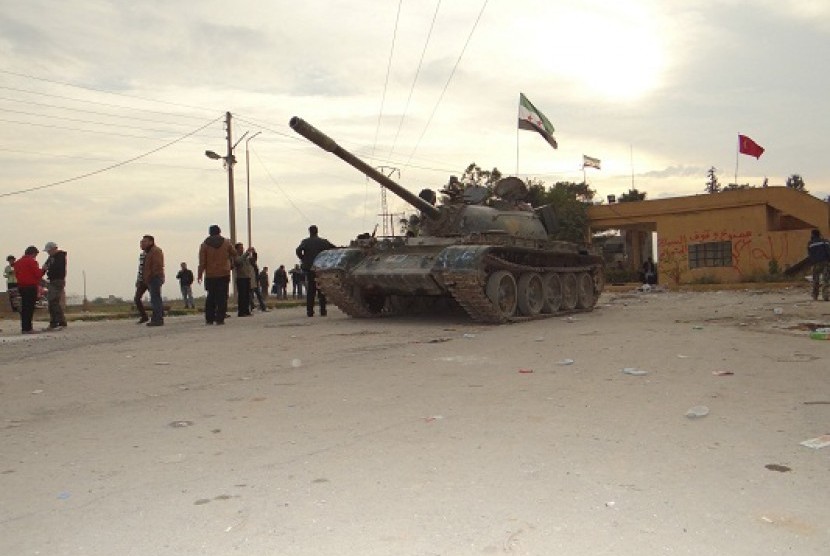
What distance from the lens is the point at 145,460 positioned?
3.44 meters

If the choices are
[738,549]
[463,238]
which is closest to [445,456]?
[738,549]

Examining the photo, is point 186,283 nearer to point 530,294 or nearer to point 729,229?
point 530,294

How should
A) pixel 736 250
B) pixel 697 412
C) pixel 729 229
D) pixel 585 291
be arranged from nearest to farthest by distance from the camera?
pixel 697 412, pixel 585 291, pixel 736 250, pixel 729 229

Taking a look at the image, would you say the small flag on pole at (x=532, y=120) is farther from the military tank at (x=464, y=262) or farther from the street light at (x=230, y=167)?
the street light at (x=230, y=167)

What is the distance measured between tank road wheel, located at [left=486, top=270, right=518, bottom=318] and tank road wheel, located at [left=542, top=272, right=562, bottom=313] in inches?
51.1

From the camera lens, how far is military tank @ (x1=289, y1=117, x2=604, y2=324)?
36.3 ft

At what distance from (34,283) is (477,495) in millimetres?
11551

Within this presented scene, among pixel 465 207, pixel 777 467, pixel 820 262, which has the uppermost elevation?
pixel 465 207

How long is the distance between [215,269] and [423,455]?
9.37 metres

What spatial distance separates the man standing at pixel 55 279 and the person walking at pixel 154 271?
5.31 feet

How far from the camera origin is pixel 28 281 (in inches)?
475

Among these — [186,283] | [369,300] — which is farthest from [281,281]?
[369,300]

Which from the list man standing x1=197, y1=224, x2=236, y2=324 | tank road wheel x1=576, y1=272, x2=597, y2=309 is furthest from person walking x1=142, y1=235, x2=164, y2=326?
tank road wheel x1=576, y1=272, x2=597, y2=309

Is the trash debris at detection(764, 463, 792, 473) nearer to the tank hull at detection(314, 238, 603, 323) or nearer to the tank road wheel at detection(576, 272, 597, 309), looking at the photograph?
the tank hull at detection(314, 238, 603, 323)
